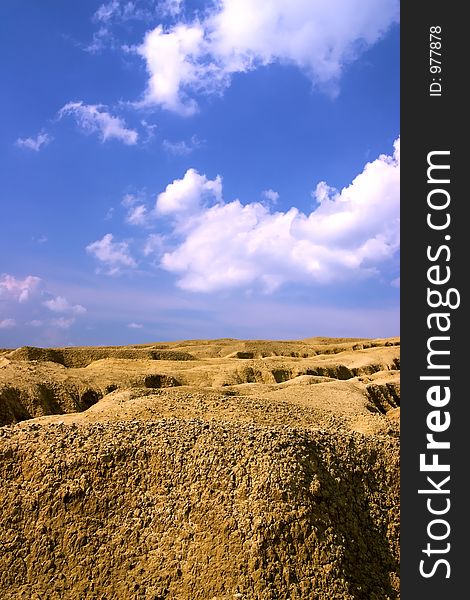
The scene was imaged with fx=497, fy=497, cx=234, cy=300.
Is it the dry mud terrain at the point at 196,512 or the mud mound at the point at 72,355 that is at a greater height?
the mud mound at the point at 72,355

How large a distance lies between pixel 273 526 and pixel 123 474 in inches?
79.5

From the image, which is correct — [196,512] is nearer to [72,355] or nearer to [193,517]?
[193,517]

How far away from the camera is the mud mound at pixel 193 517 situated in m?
5.34

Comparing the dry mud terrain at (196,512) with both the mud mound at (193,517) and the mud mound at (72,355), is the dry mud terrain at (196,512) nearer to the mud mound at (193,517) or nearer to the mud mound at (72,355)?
the mud mound at (193,517)

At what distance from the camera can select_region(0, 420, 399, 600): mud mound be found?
5344 millimetres

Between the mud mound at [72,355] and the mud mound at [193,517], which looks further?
the mud mound at [72,355]

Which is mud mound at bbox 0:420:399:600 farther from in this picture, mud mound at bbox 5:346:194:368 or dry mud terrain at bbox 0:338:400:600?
mud mound at bbox 5:346:194:368

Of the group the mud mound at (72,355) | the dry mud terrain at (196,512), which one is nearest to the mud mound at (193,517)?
the dry mud terrain at (196,512)

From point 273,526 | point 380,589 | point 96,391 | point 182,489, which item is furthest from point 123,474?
point 96,391

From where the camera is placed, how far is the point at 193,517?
5766mm

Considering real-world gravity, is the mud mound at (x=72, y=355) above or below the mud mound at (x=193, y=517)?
above

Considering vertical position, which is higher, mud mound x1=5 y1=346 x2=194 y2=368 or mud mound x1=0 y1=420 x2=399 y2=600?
mud mound x1=5 y1=346 x2=194 y2=368

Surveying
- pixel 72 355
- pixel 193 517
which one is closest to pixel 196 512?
pixel 193 517

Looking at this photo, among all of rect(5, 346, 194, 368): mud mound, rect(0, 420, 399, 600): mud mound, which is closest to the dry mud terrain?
rect(0, 420, 399, 600): mud mound
